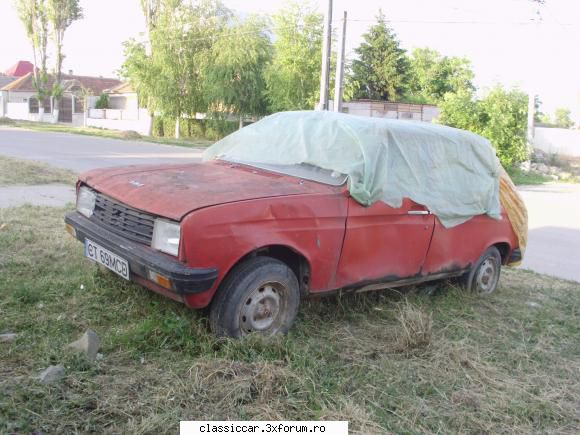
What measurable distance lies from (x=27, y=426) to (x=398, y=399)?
198 centimetres

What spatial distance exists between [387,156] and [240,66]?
3110 centimetres

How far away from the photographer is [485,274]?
570 centimetres

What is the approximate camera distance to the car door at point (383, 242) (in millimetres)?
4262

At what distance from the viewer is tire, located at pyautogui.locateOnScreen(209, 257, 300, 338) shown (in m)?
3.72

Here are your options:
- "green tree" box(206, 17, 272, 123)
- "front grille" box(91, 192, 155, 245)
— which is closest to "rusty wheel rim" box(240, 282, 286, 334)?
"front grille" box(91, 192, 155, 245)

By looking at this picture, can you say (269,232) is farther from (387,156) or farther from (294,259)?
(387,156)

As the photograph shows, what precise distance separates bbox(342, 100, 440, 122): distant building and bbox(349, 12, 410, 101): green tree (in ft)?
29.5

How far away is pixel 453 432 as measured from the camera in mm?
3113

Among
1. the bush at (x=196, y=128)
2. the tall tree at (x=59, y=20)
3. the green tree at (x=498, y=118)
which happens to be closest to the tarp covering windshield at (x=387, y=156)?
the green tree at (x=498, y=118)

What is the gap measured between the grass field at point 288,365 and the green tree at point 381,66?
39683 mm

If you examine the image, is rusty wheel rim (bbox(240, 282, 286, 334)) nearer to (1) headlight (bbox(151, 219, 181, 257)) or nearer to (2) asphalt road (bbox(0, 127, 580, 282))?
(1) headlight (bbox(151, 219, 181, 257))

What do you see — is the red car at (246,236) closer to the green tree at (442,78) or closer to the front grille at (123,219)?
the front grille at (123,219)

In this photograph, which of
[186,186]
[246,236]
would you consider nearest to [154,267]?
[246,236]

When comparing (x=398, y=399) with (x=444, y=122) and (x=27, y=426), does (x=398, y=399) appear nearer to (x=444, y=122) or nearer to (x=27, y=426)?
(x=27, y=426)
